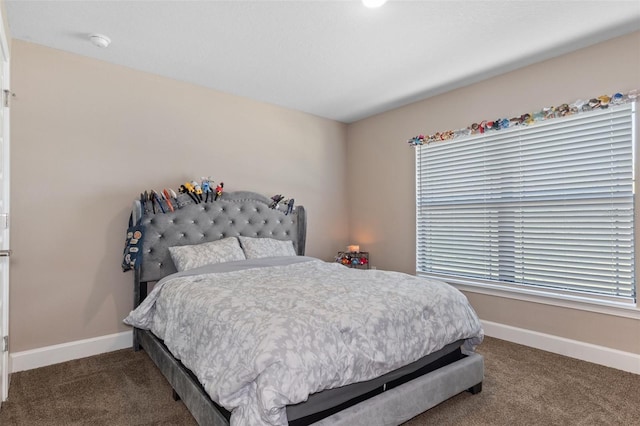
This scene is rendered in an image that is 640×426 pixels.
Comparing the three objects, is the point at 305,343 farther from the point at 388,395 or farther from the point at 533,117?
the point at 533,117

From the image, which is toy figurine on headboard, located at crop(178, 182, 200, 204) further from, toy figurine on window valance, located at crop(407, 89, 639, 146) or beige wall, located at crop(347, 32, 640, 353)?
toy figurine on window valance, located at crop(407, 89, 639, 146)

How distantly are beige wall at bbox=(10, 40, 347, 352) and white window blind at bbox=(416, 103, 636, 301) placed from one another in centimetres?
236

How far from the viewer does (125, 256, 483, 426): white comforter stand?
1447 mm

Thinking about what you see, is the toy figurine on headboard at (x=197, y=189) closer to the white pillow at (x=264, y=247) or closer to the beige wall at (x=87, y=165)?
the beige wall at (x=87, y=165)

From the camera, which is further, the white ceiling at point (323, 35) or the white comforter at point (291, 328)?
the white ceiling at point (323, 35)

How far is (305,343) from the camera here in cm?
153

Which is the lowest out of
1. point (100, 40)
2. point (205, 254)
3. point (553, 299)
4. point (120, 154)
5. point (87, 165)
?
point (553, 299)

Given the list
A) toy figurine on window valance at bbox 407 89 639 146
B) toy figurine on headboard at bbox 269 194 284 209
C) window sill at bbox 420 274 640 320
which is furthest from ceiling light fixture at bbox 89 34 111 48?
window sill at bbox 420 274 640 320

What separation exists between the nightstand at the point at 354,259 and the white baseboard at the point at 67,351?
2.47 metres

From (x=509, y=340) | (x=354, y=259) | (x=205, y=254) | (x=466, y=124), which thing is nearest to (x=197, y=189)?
(x=205, y=254)

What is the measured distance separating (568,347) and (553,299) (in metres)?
0.39

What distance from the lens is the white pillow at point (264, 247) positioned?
134 inches

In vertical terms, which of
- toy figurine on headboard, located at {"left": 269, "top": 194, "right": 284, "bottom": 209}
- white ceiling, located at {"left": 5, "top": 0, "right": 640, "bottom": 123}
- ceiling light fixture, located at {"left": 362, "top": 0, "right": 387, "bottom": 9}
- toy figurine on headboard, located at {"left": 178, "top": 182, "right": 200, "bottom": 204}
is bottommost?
toy figurine on headboard, located at {"left": 269, "top": 194, "right": 284, "bottom": 209}

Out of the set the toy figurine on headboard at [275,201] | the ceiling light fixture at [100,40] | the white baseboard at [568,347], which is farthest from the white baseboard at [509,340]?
the ceiling light fixture at [100,40]
